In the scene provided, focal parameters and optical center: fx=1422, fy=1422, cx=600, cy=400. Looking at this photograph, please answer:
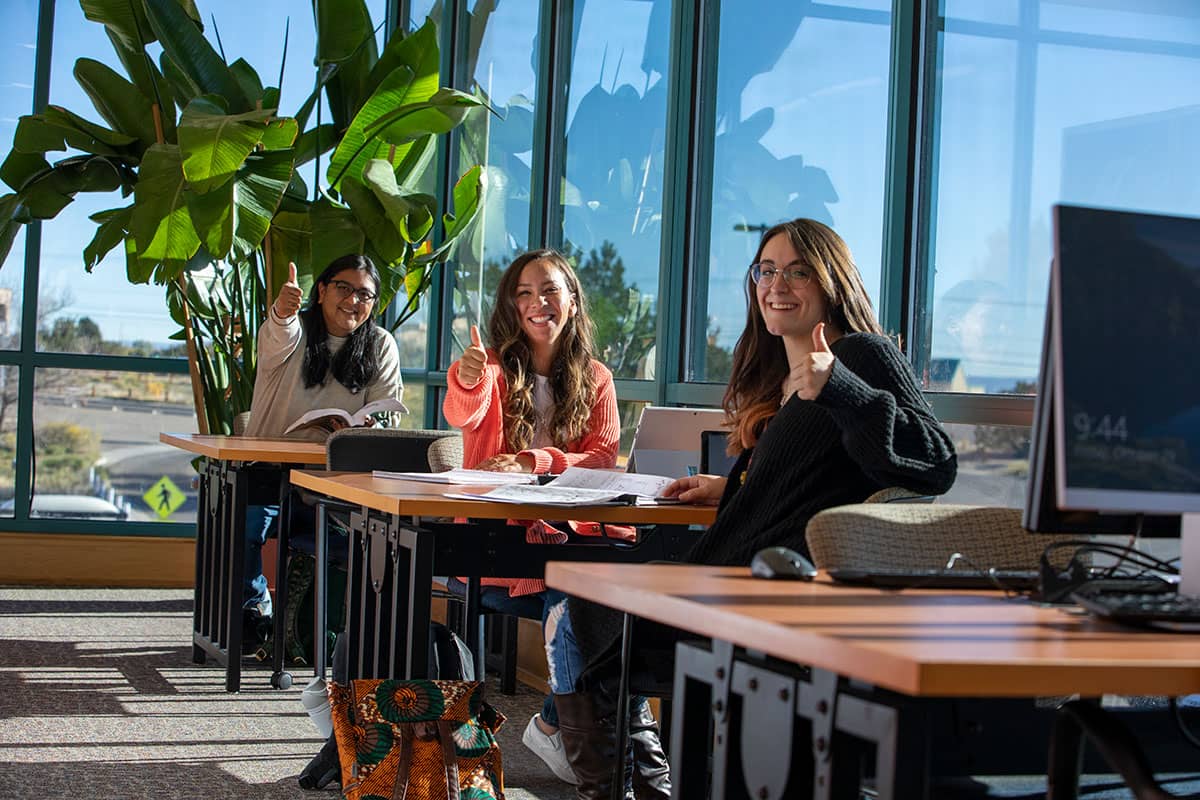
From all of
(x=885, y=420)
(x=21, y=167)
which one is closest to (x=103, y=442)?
(x=21, y=167)

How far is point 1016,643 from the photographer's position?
1199mm

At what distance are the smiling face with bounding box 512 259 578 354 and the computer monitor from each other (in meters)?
2.25

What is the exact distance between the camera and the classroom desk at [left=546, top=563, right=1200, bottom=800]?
109cm

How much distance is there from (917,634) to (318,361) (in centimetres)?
406

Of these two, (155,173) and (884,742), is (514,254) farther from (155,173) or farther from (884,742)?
(884,742)

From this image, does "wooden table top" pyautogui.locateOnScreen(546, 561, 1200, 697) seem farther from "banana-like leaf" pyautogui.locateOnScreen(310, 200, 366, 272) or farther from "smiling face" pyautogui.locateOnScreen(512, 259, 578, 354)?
"banana-like leaf" pyautogui.locateOnScreen(310, 200, 366, 272)

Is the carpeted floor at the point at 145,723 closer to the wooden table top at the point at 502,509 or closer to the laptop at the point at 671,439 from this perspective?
the laptop at the point at 671,439

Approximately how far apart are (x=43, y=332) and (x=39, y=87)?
1.23 meters

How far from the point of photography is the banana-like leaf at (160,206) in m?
5.14

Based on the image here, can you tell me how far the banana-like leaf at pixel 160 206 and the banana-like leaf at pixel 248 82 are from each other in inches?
28.5

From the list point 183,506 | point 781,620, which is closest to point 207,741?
point 781,620

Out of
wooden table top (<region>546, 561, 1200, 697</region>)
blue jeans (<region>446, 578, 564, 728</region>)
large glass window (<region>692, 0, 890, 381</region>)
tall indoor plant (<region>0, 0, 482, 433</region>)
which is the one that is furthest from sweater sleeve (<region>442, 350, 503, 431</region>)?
tall indoor plant (<region>0, 0, 482, 433</region>)

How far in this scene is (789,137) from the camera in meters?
3.97

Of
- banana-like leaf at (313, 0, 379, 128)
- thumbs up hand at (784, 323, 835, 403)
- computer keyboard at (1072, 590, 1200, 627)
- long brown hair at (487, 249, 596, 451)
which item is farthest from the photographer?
banana-like leaf at (313, 0, 379, 128)
